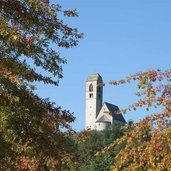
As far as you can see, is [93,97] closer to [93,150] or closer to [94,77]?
[94,77]

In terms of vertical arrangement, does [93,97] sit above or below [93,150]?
above

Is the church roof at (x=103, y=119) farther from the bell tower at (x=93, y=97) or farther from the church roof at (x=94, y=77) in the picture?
the church roof at (x=94, y=77)

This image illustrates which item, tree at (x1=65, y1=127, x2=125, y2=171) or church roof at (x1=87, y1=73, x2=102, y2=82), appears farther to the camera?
church roof at (x1=87, y1=73, x2=102, y2=82)

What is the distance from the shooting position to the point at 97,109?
573 ft

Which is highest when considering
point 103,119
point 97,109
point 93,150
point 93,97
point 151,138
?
point 93,97

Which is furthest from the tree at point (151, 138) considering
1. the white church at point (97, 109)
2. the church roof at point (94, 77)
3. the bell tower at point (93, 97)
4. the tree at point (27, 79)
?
the church roof at point (94, 77)

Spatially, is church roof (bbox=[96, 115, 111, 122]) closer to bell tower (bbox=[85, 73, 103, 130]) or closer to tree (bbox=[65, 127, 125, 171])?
bell tower (bbox=[85, 73, 103, 130])

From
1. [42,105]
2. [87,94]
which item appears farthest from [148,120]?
[87,94]

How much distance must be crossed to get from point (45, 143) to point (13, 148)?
3.65 feet

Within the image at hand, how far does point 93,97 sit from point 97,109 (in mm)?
7218

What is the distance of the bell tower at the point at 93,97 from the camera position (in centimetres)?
17196

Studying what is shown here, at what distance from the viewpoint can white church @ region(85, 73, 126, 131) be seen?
161875 mm

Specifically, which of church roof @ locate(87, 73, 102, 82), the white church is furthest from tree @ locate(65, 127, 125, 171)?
church roof @ locate(87, 73, 102, 82)

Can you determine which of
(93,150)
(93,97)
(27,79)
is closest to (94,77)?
(93,97)
